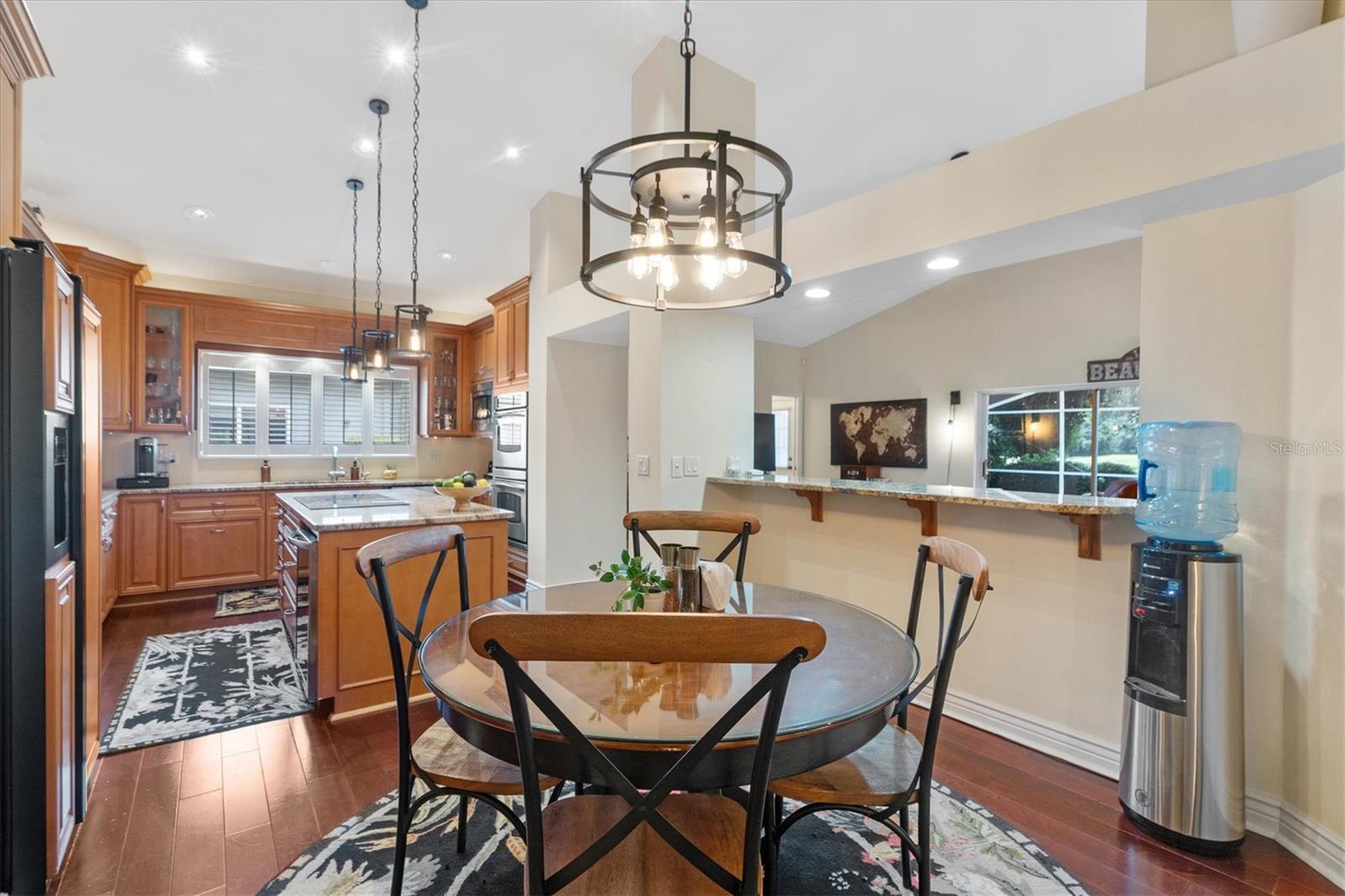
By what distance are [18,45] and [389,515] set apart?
6.60 ft

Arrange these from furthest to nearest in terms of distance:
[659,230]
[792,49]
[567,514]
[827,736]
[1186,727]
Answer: [567,514] → [792,49] → [1186,727] → [659,230] → [827,736]

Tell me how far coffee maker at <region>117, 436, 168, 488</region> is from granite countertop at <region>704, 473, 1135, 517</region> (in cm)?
453

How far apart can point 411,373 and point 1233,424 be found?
6.49m

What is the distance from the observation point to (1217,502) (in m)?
1.93

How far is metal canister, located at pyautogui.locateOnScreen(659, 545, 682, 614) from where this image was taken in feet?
5.22

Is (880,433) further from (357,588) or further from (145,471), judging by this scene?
(145,471)

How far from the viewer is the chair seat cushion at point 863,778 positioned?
52.6 inches

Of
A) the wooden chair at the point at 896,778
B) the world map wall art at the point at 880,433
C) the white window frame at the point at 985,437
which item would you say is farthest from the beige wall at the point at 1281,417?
the world map wall art at the point at 880,433

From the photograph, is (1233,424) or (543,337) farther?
(543,337)

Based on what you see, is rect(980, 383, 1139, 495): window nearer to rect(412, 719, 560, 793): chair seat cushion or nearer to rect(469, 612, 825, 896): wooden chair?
rect(469, 612, 825, 896): wooden chair

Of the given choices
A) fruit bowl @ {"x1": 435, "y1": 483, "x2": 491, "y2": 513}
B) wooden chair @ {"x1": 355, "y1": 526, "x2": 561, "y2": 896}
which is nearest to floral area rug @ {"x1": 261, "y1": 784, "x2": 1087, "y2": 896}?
wooden chair @ {"x1": 355, "y1": 526, "x2": 561, "y2": 896}

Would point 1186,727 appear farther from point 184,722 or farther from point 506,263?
point 506,263

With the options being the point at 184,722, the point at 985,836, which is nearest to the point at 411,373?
the point at 184,722

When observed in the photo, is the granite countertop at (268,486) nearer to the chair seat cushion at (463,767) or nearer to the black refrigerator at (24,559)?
the black refrigerator at (24,559)
